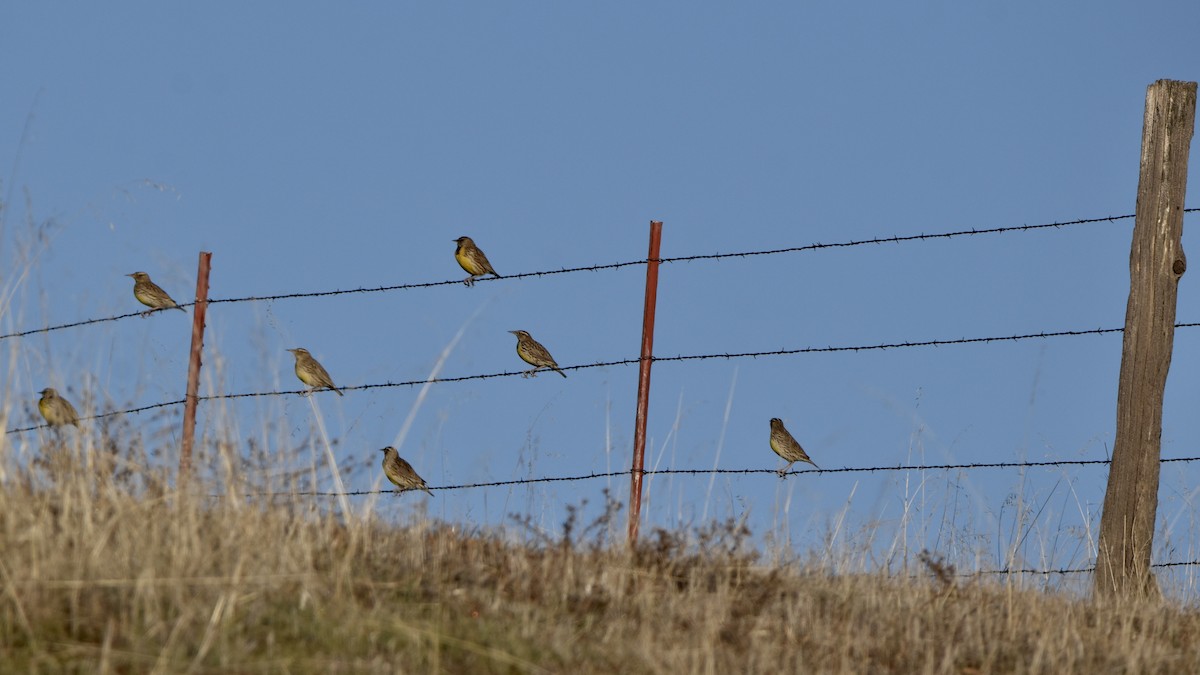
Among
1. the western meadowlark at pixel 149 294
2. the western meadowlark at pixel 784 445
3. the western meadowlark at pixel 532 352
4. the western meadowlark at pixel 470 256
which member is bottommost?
the western meadowlark at pixel 784 445

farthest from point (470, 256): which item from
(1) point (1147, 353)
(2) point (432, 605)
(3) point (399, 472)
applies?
(2) point (432, 605)

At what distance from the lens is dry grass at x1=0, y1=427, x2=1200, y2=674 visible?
4.66 meters

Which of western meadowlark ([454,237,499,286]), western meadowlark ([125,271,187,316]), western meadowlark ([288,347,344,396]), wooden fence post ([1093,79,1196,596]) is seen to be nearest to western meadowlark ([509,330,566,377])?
western meadowlark ([454,237,499,286])

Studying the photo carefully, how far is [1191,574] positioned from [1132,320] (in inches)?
55.6

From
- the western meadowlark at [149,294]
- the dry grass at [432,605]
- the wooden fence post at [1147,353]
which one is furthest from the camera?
the western meadowlark at [149,294]

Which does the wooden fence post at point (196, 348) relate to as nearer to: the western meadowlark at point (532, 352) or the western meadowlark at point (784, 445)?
the western meadowlark at point (532, 352)

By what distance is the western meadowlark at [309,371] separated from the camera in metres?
13.3

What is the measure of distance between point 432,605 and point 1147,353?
4791mm

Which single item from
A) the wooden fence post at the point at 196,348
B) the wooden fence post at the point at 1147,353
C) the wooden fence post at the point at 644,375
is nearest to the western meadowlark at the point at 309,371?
the wooden fence post at the point at 196,348

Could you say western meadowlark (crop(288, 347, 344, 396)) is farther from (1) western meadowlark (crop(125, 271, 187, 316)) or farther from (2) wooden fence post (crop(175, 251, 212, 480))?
(2) wooden fence post (crop(175, 251, 212, 480))

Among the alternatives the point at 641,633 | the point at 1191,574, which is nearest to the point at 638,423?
the point at 1191,574

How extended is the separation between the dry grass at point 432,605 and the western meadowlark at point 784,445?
5588mm

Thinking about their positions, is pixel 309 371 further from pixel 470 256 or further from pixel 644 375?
pixel 644 375

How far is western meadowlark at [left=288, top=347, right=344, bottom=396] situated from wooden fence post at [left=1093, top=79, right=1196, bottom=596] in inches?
282
